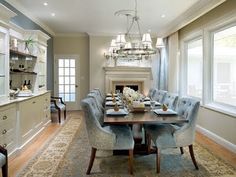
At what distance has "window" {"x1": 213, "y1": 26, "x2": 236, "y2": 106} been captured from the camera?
4.48 m

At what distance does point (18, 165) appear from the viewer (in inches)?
134

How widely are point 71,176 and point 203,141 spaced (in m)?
2.87

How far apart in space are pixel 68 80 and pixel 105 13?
373 centimetres

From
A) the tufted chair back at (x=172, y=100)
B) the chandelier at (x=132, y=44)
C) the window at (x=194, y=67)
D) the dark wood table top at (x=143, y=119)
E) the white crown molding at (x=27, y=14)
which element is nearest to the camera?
the dark wood table top at (x=143, y=119)

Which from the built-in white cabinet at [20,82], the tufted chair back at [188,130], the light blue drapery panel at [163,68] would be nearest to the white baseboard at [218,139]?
the tufted chair back at [188,130]

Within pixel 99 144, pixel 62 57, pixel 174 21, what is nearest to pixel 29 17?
pixel 62 57

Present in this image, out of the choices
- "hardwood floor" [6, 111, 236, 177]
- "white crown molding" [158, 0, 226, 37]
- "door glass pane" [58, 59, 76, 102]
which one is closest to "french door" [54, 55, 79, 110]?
"door glass pane" [58, 59, 76, 102]

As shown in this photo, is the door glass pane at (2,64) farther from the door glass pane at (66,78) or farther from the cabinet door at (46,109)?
the door glass pane at (66,78)

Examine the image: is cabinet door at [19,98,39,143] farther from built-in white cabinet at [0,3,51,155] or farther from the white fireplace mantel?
the white fireplace mantel

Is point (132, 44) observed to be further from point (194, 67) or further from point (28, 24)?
point (28, 24)

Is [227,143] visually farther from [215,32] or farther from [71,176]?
[71,176]

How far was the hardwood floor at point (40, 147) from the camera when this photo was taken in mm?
3400

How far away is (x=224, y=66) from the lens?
4.80m

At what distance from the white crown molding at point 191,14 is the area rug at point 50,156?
3.82 m
